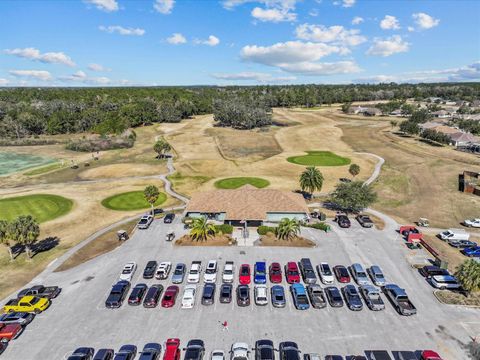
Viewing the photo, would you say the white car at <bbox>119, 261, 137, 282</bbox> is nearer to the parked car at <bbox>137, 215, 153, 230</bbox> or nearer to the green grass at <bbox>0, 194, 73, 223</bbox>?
the parked car at <bbox>137, 215, 153, 230</bbox>

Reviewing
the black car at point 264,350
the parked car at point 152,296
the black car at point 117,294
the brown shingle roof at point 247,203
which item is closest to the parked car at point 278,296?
the black car at point 264,350

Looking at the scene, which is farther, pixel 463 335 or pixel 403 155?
pixel 403 155

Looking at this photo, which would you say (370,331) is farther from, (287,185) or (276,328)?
(287,185)

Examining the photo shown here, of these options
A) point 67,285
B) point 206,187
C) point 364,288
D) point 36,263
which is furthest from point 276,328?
point 206,187

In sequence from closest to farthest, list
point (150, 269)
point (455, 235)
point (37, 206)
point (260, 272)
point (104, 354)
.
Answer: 1. point (104, 354)
2. point (260, 272)
3. point (150, 269)
4. point (455, 235)
5. point (37, 206)

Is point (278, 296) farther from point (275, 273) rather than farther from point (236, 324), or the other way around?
point (236, 324)

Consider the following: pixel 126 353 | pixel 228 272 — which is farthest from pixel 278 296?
pixel 126 353

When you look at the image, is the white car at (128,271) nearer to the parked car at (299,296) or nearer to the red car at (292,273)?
the red car at (292,273)
